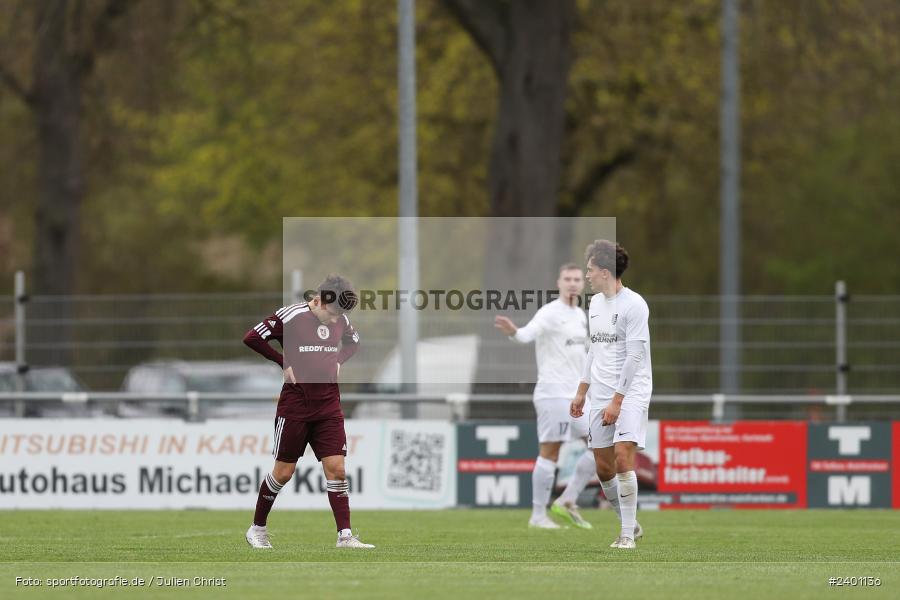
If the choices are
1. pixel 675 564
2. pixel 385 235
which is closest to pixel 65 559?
pixel 675 564

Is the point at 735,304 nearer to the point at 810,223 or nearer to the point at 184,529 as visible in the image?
the point at 184,529

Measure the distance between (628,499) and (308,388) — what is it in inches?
99.7

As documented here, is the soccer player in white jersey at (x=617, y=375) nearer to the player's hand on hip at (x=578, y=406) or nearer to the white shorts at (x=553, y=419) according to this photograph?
the player's hand on hip at (x=578, y=406)

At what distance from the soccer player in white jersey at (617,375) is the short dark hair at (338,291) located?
1780 mm

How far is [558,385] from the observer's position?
15570mm

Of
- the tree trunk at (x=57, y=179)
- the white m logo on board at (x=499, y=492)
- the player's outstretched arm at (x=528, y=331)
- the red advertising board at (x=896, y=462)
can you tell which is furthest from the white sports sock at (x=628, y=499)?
the tree trunk at (x=57, y=179)

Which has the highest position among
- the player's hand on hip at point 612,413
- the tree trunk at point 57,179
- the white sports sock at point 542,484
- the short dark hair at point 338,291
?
the tree trunk at point 57,179

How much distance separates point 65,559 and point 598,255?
14.5 ft

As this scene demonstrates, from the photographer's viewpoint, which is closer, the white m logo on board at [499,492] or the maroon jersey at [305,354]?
the maroon jersey at [305,354]

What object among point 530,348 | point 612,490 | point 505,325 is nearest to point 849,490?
point 530,348

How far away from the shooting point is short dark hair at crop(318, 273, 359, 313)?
1221 cm

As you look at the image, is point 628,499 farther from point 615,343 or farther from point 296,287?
point 296,287

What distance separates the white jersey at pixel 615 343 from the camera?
12562 mm

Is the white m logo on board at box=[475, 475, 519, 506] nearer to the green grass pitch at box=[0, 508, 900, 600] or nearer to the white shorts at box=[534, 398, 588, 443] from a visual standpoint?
the green grass pitch at box=[0, 508, 900, 600]
